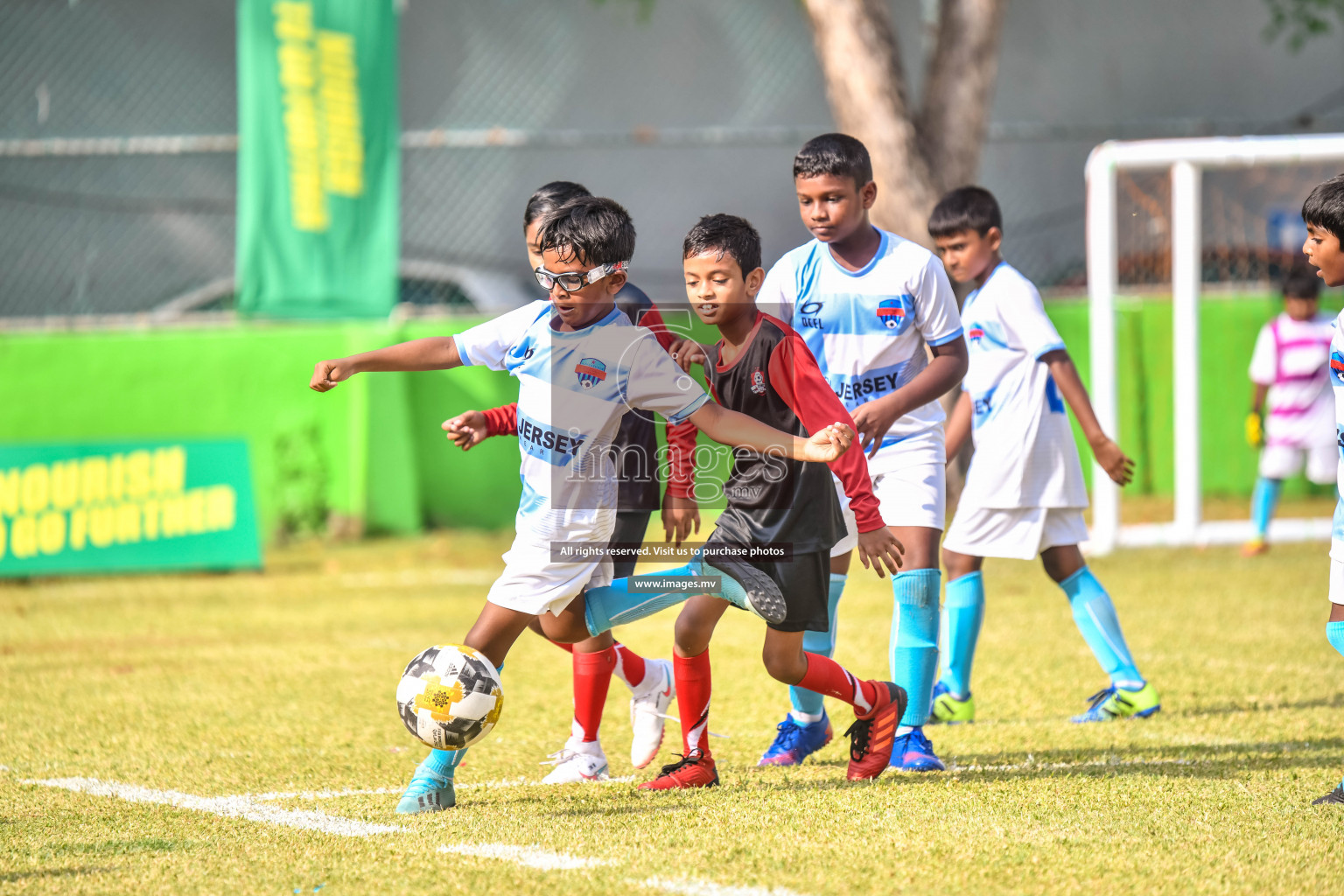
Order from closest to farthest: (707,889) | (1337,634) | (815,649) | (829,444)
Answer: (707,889) < (829,444) < (1337,634) < (815,649)

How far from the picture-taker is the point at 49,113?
48.6 feet

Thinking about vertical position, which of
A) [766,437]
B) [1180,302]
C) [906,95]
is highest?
[906,95]

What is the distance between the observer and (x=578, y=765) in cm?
437

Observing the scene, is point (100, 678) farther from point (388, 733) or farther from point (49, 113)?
point (49, 113)

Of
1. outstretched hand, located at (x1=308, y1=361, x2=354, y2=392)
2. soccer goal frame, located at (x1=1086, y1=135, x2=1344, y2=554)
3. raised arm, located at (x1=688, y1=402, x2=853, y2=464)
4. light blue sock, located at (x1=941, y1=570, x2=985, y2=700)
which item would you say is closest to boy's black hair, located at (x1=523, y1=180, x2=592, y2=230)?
outstretched hand, located at (x1=308, y1=361, x2=354, y2=392)

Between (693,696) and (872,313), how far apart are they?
1347 mm

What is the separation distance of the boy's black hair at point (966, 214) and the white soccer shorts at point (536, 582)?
2.08 meters

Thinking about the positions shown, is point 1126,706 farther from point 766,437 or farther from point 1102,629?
point 766,437

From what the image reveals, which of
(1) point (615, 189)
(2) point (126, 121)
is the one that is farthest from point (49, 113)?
(1) point (615, 189)

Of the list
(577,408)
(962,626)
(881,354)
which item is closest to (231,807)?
(577,408)

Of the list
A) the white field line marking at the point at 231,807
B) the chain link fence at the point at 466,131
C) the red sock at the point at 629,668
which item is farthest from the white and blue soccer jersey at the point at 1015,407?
the chain link fence at the point at 466,131

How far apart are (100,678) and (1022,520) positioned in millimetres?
4058

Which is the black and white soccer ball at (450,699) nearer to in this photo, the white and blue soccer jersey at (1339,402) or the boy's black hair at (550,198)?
the boy's black hair at (550,198)

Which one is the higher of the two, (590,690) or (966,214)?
(966,214)
